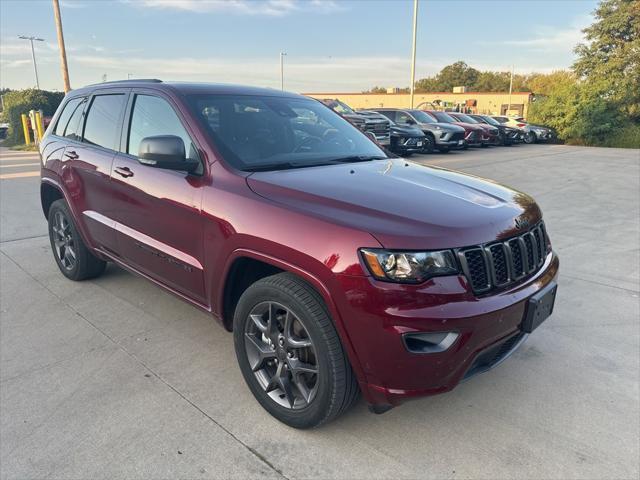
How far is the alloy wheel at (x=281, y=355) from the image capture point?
100 inches

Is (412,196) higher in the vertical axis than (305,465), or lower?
higher

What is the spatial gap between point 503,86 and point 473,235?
93.1 m

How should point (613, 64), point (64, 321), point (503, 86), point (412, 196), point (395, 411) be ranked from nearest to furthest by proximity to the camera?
1. point (412, 196)
2. point (395, 411)
3. point (64, 321)
4. point (613, 64)
5. point (503, 86)

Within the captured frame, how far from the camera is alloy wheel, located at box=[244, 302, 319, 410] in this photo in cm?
254

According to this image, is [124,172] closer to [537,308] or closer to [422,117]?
[537,308]

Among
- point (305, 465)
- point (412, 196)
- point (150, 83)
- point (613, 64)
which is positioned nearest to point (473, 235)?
point (412, 196)

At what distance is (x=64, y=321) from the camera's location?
155 inches

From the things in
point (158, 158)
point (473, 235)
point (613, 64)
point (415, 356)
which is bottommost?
point (415, 356)

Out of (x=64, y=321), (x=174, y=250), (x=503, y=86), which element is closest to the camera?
(x=174, y=250)

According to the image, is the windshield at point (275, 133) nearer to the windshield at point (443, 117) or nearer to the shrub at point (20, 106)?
the windshield at point (443, 117)

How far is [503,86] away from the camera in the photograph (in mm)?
86062

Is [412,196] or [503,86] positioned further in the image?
[503,86]

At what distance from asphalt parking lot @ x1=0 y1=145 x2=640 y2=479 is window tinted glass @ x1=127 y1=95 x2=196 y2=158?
1.38m

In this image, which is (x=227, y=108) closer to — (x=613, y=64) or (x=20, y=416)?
(x=20, y=416)
